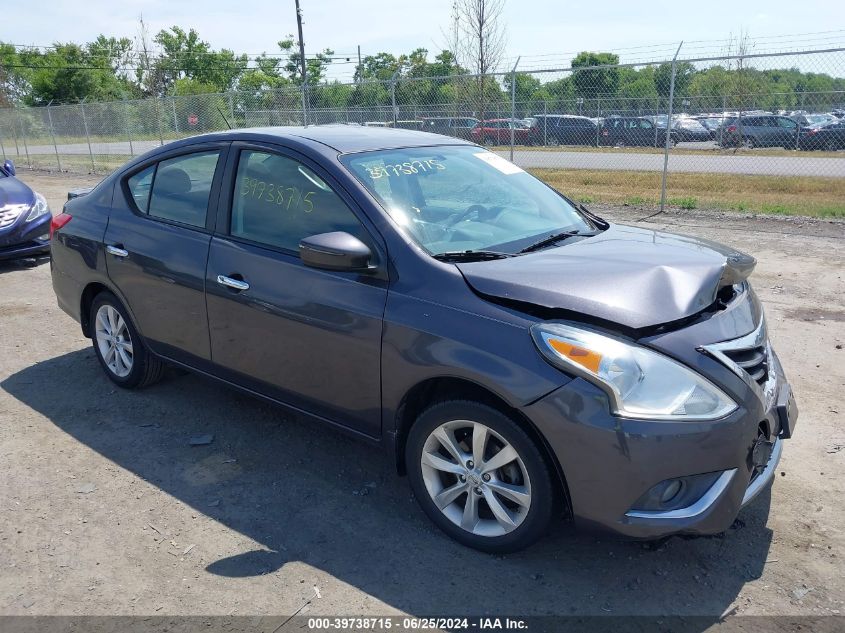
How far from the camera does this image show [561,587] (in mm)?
2982

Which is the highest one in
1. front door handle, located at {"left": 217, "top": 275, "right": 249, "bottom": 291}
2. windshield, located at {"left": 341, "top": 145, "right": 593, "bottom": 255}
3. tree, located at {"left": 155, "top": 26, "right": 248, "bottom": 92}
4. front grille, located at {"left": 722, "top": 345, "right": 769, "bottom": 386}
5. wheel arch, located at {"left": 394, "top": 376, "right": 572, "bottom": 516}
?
tree, located at {"left": 155, "top": 26, "right": 248, "bottom": 92}

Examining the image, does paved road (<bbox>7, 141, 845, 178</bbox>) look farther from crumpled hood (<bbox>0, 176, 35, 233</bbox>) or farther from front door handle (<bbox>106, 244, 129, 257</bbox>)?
front door handle (<bbox>106, 244, 129, 257</bbox>)

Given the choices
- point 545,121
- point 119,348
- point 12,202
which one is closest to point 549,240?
point 119,348

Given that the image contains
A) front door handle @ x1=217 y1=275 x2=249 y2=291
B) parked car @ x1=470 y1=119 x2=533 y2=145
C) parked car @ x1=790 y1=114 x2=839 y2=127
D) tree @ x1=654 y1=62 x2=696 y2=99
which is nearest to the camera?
front door handle @ x1=217 y1=275 x2=249 y2=291

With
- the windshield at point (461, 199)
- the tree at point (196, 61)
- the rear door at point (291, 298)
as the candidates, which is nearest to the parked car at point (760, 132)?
the windshield at point (461, 199)

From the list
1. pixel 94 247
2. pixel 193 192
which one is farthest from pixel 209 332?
pixel 94 247

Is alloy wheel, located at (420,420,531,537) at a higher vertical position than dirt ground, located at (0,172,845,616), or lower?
higher

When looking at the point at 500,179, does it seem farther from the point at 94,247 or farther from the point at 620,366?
the point at 94,247

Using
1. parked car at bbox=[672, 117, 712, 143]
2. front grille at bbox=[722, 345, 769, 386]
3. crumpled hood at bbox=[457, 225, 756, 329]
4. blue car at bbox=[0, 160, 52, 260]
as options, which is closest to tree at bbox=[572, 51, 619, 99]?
parked car at bbox=[672, 117, 712, 143]

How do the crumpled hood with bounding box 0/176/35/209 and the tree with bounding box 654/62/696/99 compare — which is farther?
the tree with bounding box 654/62/696/99

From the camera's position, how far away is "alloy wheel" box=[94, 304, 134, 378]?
490 centimetres

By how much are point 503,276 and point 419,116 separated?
12539 mm

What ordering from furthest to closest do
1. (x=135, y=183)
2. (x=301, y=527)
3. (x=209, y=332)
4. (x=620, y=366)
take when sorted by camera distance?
(x=135, y=183)
(x=209, y=332)
(x=301, y=527)
(x=620, y=366)

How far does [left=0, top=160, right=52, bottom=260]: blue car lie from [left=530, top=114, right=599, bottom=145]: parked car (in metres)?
11.2
